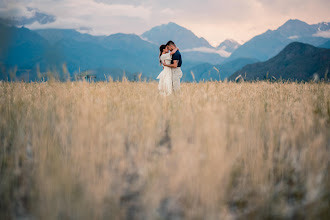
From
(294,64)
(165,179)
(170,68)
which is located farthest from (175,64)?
(294,64)

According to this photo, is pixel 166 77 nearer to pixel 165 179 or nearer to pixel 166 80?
pixel 166 80

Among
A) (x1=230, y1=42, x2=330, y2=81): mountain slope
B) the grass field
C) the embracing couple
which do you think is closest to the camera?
the grass field

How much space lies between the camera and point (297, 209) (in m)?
1.23

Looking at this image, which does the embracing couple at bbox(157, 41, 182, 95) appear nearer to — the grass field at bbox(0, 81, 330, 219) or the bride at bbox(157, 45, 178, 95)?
the bride at bbox(157, 45, 178, 95)

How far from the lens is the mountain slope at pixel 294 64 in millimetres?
112812

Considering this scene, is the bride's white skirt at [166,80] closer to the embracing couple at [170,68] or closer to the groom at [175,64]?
the embracing couple at [170,68]

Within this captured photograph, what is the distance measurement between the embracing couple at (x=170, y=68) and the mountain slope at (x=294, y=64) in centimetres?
10580

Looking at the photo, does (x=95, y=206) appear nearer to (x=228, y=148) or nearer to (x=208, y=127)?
(x=208, y=127)

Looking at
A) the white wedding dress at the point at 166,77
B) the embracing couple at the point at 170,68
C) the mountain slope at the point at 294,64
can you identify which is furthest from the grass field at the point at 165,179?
the mountain slope at the point at 294,64

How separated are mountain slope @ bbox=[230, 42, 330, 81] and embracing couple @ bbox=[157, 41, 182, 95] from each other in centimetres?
10580

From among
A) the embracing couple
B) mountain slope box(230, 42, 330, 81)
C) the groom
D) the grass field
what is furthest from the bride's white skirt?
mountain slope box(230, 42, 330, 81)

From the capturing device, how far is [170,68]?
592cm

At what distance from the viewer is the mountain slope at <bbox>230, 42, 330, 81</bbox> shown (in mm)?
112812

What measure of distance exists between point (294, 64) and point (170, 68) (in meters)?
150
